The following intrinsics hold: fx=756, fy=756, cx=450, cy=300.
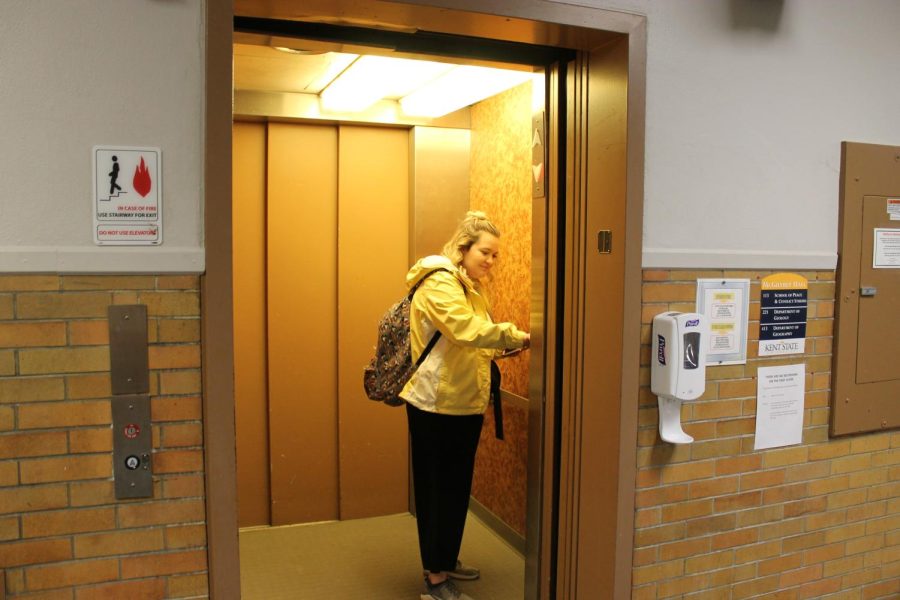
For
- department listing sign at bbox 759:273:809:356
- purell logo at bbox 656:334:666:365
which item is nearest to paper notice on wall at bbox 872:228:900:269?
department listing sign at bbox 759:273:809:356

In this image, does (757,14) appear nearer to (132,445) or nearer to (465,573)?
(132,445)

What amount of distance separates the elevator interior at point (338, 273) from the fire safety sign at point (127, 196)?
88.1 inches

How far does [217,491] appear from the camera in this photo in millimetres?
2080

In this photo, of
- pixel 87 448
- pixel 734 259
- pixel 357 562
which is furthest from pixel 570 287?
pixel 357 562

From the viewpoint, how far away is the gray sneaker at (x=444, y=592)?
351 cm

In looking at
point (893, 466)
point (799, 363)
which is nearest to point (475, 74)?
point (799, 363)

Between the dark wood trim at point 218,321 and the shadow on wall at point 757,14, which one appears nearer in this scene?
the dark wood trim at point 218,321

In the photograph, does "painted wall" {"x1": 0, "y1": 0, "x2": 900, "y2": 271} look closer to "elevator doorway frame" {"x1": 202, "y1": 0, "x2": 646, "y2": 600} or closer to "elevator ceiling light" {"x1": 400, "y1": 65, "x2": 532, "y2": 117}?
"elevator doorway frame" {"x1": 202, "y1": 0, "x2": 646, "y2": 600}

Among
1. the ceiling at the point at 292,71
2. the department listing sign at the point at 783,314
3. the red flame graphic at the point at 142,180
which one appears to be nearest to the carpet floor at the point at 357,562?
the department listing sign at the point at 783,314

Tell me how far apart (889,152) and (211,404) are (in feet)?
8.76

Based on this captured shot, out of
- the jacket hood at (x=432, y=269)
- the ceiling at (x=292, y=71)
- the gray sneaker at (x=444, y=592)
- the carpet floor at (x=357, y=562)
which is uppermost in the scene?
the ceiling at (x=292, y=71)

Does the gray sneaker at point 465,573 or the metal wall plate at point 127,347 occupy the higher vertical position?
the metal wall plate at point 127,347

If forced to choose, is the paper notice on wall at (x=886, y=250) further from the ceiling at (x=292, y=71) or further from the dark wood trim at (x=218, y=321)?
the dark wood trim at (x=218, y=321)

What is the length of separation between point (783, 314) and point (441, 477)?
1.62m
